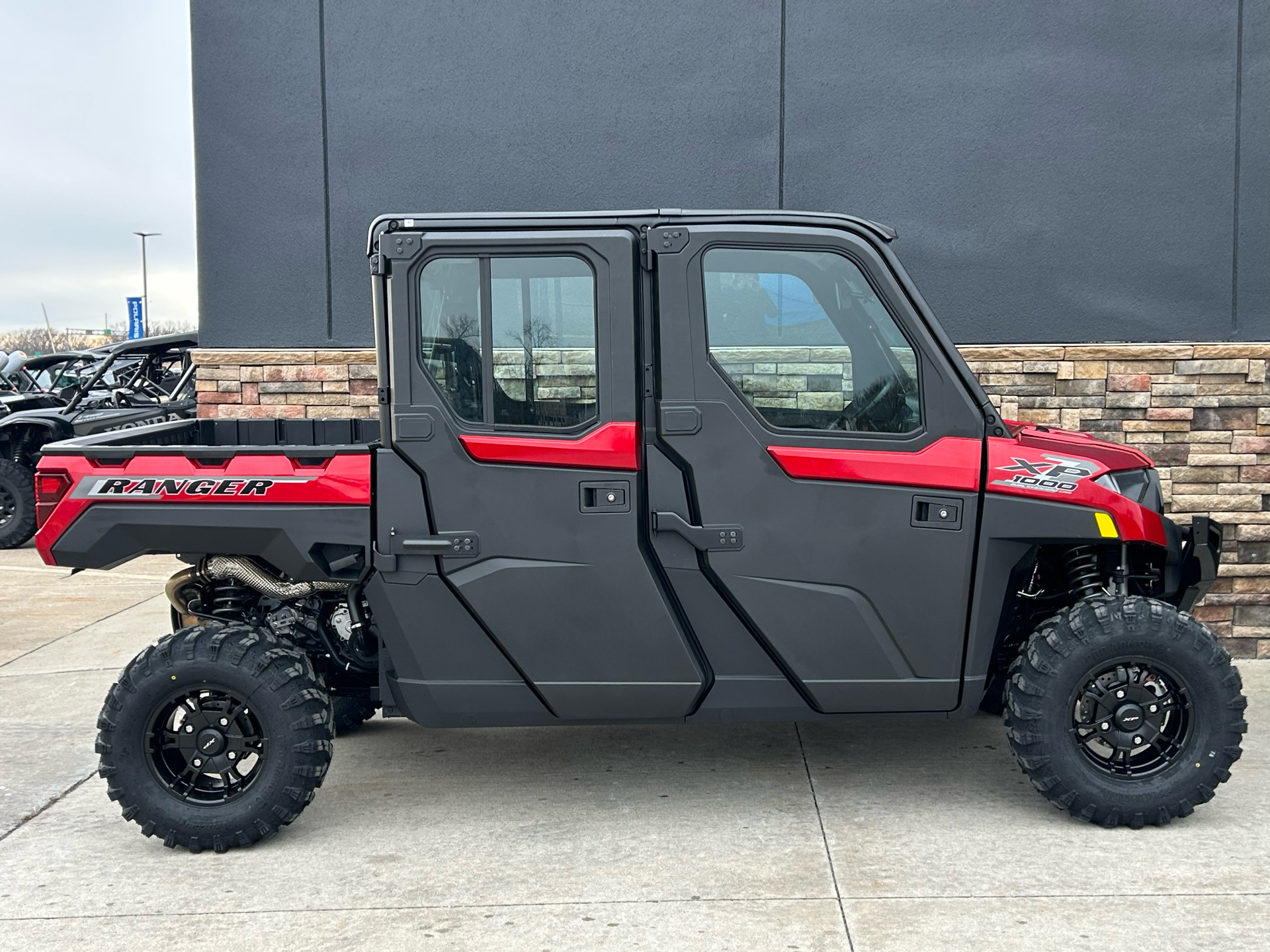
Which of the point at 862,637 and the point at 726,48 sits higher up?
the point at 726,48

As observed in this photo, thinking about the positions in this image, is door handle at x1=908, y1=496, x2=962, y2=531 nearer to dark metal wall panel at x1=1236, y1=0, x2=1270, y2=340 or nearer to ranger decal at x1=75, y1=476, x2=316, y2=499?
ranger decal at x1=75, y1=476, x2=316, y2=499

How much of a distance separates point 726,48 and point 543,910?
5133 mm

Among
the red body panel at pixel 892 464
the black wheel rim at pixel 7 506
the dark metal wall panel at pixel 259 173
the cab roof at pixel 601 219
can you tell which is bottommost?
the black wheel rim at pixel 7 506

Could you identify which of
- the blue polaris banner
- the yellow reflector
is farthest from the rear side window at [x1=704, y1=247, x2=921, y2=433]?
the blue polaris banner

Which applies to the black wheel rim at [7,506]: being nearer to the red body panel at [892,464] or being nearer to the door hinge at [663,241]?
the door hinge at [663,241]

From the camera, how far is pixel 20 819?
4.54m

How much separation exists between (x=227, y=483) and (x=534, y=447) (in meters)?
1.08

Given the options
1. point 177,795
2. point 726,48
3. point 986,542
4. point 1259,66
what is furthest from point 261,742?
point 1259,66

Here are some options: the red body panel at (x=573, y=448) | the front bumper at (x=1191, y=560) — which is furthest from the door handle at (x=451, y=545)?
the front bumper at (x=1191, y=560)

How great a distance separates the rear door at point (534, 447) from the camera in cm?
410

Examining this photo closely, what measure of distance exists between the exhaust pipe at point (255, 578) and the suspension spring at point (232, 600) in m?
0.05

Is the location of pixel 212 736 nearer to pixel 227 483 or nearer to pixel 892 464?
pixel 227 483

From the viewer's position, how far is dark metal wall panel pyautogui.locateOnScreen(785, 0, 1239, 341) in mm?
6828

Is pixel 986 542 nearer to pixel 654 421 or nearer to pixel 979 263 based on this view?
pixel 654 421
